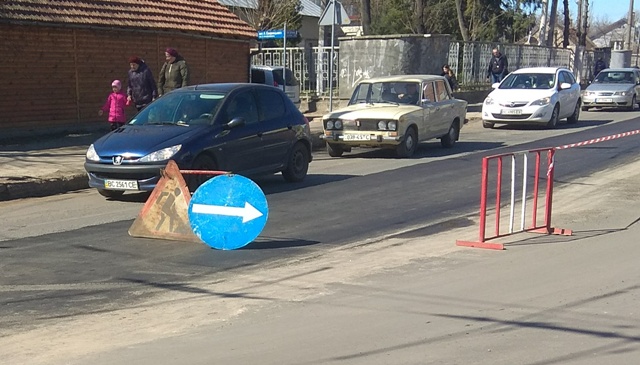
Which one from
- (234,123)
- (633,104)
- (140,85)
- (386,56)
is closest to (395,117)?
(140,85)

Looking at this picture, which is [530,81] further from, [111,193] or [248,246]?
[248,246]

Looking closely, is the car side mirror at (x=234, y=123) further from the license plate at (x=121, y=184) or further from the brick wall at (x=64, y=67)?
the brick wall at (x=64, y=67)

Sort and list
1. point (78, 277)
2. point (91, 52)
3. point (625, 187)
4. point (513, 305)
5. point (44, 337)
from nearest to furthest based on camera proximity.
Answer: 1. point (44, 337)
2. point (513, 305)
3. point (78, 277)
4. point (625, 187)
5. point (91, 52)

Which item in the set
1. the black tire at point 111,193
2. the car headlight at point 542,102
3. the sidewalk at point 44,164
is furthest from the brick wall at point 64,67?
the car headlight at point 542,102

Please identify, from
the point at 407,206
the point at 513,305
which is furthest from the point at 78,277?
the point at 407,206

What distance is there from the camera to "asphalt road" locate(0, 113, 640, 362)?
7180mm

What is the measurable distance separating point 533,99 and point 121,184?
14.5 meters

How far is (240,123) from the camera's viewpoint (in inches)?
483

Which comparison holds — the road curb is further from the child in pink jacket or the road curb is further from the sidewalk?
Result: the child in pink jacket

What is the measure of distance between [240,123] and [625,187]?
5.97 m

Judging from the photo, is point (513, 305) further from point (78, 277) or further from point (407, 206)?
point (407, 206)

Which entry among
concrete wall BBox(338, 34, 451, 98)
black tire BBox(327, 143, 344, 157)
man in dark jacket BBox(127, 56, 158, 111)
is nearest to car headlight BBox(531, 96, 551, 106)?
concrete wall BBox(338, 34, 451, 98)

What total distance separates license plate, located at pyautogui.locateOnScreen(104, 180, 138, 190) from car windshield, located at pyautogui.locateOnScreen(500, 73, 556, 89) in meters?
15.2

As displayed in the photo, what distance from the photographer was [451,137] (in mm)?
19125
